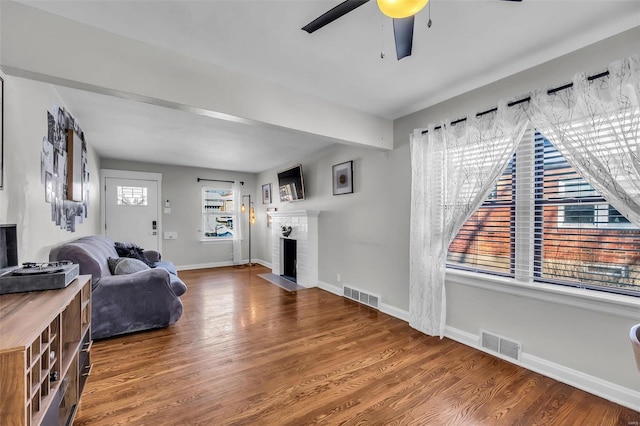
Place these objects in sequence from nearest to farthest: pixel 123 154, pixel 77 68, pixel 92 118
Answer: pixel 77 68 → pixel 92 118 → pixel 123 154

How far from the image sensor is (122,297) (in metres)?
2.76

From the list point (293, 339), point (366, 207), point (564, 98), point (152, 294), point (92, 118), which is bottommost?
point (293, 339)

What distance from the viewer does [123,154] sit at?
16.7ft

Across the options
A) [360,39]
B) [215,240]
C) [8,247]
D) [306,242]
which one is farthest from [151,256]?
[360,39]

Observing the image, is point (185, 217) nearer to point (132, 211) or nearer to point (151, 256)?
point (132, 211)

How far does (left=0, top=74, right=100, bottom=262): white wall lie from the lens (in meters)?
1.73

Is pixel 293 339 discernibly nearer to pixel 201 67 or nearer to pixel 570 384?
pixel 570 384

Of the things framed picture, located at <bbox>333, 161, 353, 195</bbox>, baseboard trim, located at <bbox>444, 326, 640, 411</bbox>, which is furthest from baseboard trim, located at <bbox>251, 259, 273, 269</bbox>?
baseboard trim, located at <bbox>444, 326, 640, 411</bbox>

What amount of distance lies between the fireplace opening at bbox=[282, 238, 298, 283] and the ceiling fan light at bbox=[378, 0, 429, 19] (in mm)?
4654

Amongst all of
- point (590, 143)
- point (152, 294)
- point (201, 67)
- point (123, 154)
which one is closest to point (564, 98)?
point (590, 143)

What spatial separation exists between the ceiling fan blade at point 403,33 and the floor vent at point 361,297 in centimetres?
290

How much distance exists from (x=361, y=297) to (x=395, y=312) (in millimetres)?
619

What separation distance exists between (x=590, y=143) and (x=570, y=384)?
1.73 meters

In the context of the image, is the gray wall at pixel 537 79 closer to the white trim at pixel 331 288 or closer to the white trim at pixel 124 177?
the white trim at pixel 331 288
